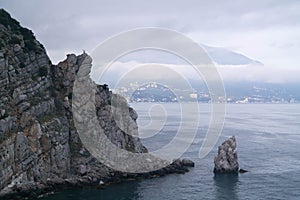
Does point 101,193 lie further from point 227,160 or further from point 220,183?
point 227,160

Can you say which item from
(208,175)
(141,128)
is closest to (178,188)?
(208,175)

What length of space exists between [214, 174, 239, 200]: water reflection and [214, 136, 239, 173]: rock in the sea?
2.90 meters

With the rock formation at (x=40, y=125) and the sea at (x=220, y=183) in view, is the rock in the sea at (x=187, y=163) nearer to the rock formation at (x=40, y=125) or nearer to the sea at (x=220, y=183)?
the sea at (x=220, y=183)

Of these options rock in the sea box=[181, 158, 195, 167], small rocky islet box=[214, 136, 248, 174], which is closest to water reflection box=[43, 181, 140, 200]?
rock in the sea box=[181, 158, 195, 167]

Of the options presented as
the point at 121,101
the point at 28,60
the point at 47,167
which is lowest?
the point at 47,167

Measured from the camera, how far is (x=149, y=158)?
104 meters

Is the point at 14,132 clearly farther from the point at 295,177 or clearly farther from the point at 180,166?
the point at 295,177

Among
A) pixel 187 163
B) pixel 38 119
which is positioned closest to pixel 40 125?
pixel 38 119

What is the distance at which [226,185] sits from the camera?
90.2 m

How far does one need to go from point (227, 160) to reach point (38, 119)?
52.6 metres

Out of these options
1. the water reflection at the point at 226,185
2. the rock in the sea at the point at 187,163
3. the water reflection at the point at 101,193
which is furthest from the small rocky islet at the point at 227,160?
the water reflection at the point at 101,193

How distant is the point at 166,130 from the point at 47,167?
10053cm

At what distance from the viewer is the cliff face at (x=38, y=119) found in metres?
77.2

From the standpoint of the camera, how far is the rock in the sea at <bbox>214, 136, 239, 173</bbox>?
102m
